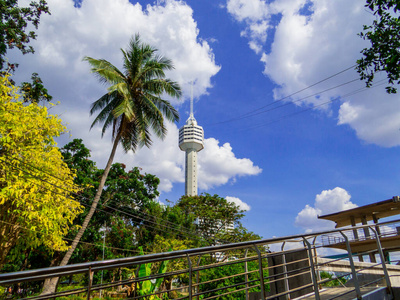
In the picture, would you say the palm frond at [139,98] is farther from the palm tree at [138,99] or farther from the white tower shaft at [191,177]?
the white tower shaft at [191,177]

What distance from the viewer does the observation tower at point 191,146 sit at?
110 m

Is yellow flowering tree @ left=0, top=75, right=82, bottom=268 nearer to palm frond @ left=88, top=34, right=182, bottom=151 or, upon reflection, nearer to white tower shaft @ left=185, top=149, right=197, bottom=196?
palm frond @ left=88, top=34, right=182, bottom=151

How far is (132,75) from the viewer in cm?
1788

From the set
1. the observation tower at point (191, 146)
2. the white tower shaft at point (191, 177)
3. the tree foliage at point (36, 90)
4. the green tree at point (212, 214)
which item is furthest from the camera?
the observation tower at point (191, 146)

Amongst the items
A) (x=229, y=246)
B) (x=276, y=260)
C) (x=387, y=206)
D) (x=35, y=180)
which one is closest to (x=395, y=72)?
(x=276, y=260)

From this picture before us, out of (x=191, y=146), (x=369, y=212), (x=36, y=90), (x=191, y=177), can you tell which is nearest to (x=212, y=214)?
(x=369, y=212)

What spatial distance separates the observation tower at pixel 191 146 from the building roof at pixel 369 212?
88.6m

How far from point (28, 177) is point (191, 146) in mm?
107287

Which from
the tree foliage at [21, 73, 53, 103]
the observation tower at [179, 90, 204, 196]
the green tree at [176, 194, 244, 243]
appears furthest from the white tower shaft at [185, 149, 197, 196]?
the tree foliage at [21, 73, 53, 103]

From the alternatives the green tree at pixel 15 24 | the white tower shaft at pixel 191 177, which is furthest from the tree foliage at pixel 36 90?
the white tower shaft at pixel 191 177

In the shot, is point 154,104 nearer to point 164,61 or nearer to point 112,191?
point 164,61

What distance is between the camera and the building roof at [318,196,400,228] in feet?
54.4

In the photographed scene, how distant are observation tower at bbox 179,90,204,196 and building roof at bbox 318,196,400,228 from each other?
291 feet

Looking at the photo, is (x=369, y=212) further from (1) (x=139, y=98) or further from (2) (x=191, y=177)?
(2) (x=191, y=177)
